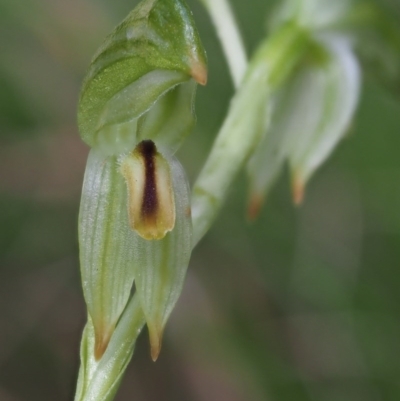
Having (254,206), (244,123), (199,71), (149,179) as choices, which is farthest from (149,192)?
(254,206)

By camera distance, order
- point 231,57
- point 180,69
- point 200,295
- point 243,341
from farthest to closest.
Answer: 1. point 200,295
2. point 243,341
3. point 231,57
4. point 180,69

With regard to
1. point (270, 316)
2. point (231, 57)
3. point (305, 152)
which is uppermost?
point (231, 57)

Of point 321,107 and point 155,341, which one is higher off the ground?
point 155,341

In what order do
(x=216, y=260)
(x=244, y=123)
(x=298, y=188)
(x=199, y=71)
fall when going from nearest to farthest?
(x=199, y=71)
(x=244, y=123)
(x=298, y=188)
(x=216, y=260)

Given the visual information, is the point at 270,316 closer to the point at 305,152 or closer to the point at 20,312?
the point at 20,312

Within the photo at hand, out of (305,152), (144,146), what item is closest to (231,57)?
(305,152)

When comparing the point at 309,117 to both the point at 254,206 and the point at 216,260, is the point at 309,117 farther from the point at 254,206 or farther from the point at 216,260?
the point at 216,260

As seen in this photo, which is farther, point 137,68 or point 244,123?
point 244,123
